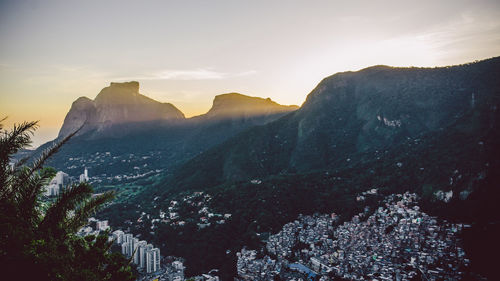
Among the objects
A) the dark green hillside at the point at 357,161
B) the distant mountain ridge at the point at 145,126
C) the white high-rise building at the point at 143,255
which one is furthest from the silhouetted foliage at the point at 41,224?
the distant mountain ridge at the point at 145,126

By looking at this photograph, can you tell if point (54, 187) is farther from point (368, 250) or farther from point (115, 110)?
point (115, 110)

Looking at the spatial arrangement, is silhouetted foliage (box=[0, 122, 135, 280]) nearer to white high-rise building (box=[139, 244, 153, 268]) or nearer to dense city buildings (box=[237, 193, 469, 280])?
dense city buildings (box=[237, 193, 469, 280])

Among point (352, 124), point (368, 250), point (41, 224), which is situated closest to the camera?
point (41, 224)

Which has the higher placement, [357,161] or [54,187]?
[54,187]

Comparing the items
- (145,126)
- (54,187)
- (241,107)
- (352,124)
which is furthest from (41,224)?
(145,126)

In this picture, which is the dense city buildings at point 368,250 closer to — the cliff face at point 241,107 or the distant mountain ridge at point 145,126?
the distant mountain ridge at point 145,126

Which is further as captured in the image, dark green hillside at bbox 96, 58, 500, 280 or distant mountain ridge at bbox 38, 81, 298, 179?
distant mountain ridge at bbox 38, 81, 298, 179

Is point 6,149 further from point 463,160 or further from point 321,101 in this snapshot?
point 321,101

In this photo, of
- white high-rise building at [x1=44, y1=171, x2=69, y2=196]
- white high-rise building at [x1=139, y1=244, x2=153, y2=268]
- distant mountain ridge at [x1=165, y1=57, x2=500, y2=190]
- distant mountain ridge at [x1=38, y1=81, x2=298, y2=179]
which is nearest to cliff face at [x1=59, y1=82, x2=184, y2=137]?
distant mountain ridge at [x1=38, y1=81, x2=298, y2=179]

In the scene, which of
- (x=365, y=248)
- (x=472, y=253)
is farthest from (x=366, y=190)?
(x=472, y=253)
